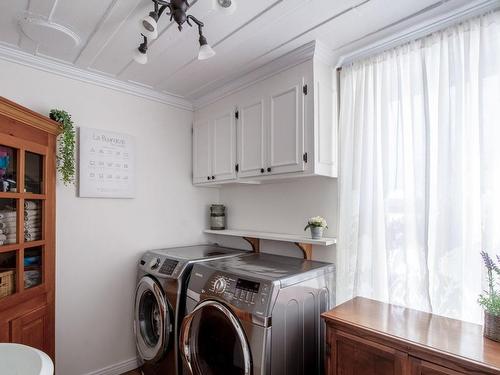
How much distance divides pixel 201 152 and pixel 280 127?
3.35 ft

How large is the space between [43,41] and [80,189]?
1.01m

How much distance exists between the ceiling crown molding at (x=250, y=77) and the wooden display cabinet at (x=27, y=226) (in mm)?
1251

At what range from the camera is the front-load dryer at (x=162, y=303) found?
201 cm

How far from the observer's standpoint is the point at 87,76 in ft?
7.63

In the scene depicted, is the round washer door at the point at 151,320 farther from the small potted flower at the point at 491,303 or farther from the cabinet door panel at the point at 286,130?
the small potted flower at the point at 491,303

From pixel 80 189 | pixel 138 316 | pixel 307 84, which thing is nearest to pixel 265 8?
pixel 307 84

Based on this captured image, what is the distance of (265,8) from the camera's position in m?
1.56

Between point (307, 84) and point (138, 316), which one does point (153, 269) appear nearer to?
point (138, 316)

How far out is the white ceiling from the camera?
5.03ft

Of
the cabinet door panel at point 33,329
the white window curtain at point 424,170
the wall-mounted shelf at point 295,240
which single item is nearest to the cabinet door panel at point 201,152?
the wall-mounted shelf at point 295,240

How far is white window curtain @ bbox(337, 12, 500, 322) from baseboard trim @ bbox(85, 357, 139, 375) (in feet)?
6.02

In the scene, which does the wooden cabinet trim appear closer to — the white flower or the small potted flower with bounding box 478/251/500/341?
the white flower

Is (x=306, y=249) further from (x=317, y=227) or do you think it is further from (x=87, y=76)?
(x=87, y=76)

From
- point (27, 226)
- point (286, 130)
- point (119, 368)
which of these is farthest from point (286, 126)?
point (119, 368)
